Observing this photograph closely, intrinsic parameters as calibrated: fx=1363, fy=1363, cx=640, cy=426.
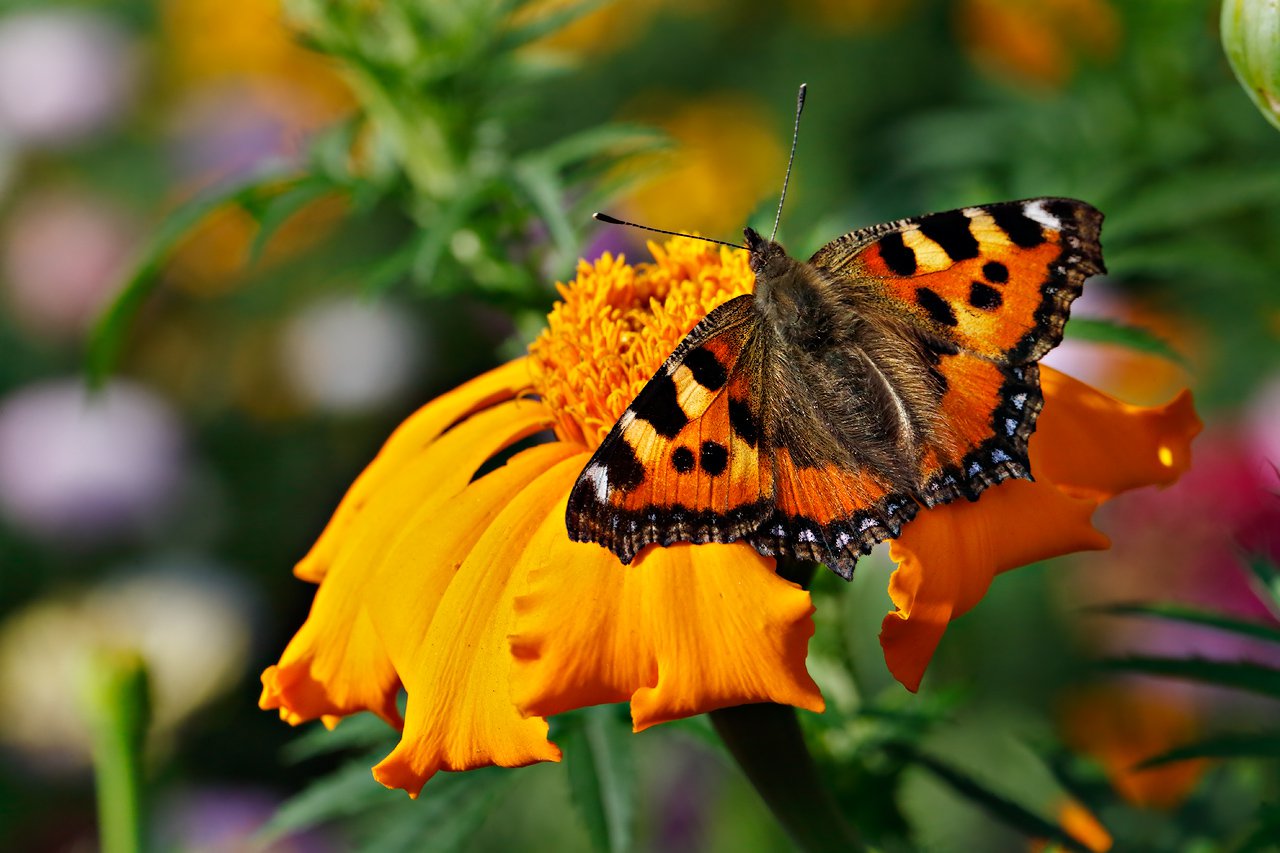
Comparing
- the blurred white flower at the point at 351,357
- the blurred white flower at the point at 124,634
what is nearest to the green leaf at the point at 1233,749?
the blurred white flower at the point at 124,634

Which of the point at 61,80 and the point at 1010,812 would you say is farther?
the point at 61,80

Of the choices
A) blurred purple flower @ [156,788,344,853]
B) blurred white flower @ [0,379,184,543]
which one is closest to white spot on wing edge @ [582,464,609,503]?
blurred purple flower @ [156,788,344,853]

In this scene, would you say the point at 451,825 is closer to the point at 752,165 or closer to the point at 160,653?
the point at 160,653

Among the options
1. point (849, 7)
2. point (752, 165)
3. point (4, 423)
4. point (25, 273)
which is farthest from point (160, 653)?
point (849, 7)

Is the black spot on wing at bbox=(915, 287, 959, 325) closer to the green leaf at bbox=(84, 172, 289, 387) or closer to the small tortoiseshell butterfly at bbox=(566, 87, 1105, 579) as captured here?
the small tortoiseshell butterfly at bbox=(566, 87, 1105, 579)

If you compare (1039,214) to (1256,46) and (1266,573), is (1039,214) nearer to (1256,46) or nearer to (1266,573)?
(1256,46)

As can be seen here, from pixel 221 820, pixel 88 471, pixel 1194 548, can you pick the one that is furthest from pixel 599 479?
pixel 88 471

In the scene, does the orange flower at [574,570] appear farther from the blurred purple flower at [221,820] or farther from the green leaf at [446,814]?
the blurred purple flower at [221,820]
